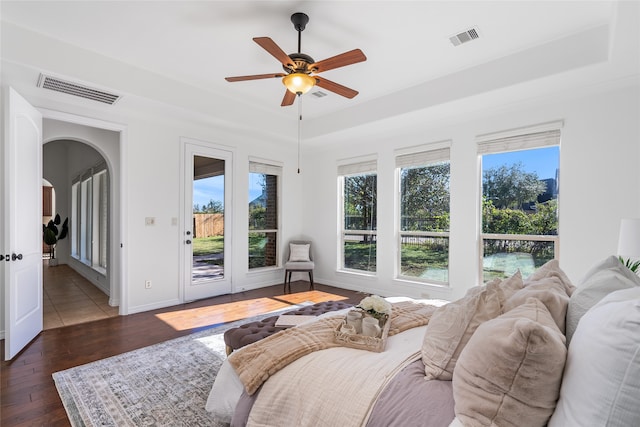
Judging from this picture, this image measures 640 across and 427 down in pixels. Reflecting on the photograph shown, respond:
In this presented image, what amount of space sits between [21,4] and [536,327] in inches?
161

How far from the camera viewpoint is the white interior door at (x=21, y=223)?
2859mm

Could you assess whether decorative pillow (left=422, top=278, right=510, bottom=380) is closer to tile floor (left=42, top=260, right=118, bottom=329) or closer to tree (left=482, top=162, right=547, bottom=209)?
tree (left=482, top=162, right=547, bottom=209)

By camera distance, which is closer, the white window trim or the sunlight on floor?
the sunlight on floor

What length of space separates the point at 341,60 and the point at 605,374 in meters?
2.48

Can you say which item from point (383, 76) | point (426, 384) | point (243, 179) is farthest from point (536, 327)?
point (243, 179)

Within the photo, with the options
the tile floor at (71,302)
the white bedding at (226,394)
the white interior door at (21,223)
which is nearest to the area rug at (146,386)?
the white bedding at (226,394)

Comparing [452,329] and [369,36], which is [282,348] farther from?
[369,36]

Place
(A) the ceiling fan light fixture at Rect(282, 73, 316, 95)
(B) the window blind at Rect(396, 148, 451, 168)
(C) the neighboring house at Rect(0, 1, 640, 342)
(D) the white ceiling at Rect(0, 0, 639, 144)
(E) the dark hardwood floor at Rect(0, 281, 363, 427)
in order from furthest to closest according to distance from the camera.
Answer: (B) the window blind at Rect(396, 148, 451, 168)
(C) the neighboring house at Rect(0, 1, 640, 342)
(A) the ceiling fan light fixture at Rect(282, 73, 316, 95)
(D) the white ceiling at Rect(0, 0, 639, 144)
(E) the dark hardwood floor at Rect(0, 281, 363, 427)

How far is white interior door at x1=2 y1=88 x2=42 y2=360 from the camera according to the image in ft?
9.38

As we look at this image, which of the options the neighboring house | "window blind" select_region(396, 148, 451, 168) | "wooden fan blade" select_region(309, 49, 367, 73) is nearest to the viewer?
"wooden fan blade" select_region(309, 49, 367, 73)

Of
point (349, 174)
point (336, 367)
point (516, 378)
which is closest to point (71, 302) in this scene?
point (349, 174)

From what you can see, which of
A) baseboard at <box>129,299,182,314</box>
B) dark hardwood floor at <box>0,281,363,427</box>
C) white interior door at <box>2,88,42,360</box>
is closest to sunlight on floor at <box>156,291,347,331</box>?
dark hardwood floor at <box>0,281,363,427</box>

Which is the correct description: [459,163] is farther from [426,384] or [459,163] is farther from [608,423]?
[608,423]

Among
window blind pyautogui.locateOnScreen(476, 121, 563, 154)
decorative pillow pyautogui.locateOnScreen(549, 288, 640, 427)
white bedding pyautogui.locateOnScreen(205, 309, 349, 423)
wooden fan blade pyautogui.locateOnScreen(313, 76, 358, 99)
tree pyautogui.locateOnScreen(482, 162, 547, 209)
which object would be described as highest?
wooden fan blade pyautogui.locateOnScreen(313, 76, 358, 99)
